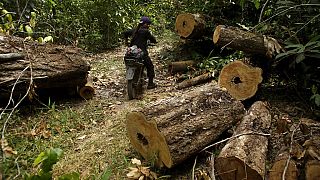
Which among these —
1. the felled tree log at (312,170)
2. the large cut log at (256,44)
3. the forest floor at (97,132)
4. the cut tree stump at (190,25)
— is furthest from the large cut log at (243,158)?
the cut tree stump at (190,25)

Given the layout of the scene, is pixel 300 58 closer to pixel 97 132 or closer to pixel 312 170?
pixel 312 170

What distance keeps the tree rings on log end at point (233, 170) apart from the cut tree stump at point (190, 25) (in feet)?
16.2

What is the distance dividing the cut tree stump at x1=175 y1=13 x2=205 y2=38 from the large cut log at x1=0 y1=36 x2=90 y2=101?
9.34ft

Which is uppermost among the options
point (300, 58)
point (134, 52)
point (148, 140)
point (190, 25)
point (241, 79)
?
point (190, 25)

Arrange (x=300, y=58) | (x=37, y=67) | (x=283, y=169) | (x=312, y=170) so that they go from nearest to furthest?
(x=312, y=170)
(x=283, y=169)
(x=300, y=58)
(x=37, y=67)

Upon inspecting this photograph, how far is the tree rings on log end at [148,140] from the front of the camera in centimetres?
352

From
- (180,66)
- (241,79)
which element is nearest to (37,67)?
(241,79)

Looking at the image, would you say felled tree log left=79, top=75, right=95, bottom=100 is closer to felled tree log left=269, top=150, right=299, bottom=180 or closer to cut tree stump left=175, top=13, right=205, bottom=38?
cut tree stump left=175, top=13, right=205, bottom=38

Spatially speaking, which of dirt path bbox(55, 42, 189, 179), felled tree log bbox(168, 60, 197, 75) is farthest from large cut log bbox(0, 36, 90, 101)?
felled tree log bbox(168, 60, 197, 75)

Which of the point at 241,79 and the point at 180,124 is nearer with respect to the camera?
the point at 180,124

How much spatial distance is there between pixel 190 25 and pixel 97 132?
3.97 m

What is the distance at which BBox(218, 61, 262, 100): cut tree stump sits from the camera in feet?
17.4

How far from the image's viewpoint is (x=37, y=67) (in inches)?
199

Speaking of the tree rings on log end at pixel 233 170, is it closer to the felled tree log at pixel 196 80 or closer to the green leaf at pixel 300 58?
the green leaf at pixel 300 58
